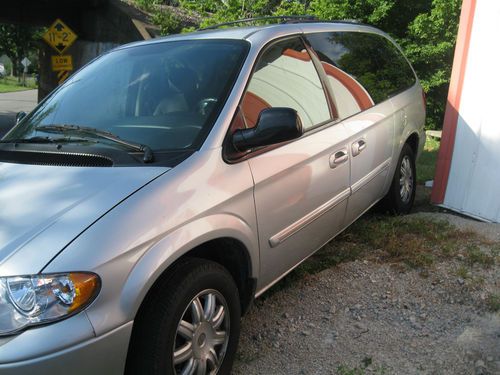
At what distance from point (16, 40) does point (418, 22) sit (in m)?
50.3

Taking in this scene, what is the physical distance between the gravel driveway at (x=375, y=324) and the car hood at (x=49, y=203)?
1280 millimetres

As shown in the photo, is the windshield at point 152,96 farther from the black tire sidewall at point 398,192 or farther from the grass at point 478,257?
the grass at point 478,257

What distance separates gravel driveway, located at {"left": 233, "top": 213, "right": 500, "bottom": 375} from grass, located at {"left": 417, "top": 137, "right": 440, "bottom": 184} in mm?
3502

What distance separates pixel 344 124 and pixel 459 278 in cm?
140

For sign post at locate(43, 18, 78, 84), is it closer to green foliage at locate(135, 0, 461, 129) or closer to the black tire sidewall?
green foliage at locate(135, 0, 461, 129)

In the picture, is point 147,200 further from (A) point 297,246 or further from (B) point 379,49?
(B) point 379,49

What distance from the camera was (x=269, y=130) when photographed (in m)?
2.62

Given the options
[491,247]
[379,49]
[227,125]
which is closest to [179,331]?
[227,125]

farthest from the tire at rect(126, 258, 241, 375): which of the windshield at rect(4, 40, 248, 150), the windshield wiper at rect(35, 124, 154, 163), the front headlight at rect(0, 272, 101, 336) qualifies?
the windshield at rect(4, 40, 248, 150)

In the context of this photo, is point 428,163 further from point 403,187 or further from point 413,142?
point 403,187

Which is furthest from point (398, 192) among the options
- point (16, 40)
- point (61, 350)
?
point (16, 40)

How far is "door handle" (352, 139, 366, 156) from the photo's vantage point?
146 inches

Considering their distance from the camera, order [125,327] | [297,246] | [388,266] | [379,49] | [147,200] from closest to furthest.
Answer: [125,327] → [147,200] → [297,246] → [388,266] → [379,49]

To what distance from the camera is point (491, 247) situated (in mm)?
4254
